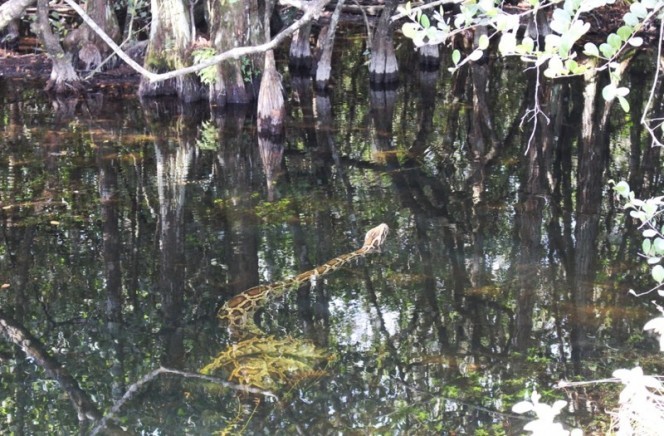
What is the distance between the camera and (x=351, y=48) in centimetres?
2969

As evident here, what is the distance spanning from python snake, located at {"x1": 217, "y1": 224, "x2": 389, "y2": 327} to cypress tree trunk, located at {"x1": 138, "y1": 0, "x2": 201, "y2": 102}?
11450 millimetres

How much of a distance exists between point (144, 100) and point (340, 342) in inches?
572

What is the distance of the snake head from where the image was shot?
10.4 metres

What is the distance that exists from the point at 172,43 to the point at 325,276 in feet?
41.7

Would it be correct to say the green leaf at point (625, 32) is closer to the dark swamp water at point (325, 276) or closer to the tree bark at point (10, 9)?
the tree bark at point (10, 9)

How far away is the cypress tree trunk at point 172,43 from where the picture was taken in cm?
2066

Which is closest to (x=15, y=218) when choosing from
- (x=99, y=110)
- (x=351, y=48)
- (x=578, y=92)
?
(x=99, y=110)

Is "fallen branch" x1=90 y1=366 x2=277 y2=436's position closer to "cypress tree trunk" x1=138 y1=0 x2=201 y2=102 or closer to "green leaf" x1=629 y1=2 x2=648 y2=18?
"green leaf" x1=629 y1=2 x2=648 y2=18

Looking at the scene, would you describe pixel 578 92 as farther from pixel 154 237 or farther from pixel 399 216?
pixel 154 237

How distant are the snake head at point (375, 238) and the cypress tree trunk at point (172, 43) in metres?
11.5

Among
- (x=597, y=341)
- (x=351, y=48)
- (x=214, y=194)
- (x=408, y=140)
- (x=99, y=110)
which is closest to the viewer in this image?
(x=597, y=341)

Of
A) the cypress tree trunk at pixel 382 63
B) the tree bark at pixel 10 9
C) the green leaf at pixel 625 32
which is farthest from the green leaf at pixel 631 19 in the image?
the cypress tree trunk at pixel 382 63

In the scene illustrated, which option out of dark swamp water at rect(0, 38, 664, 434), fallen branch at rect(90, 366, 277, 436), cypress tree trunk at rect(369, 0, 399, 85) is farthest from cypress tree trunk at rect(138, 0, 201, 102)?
fallen branch at rect(90, 366, 277, 436)

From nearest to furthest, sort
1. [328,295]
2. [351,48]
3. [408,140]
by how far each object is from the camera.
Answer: [328,295] → [408,140] → [351,48]
